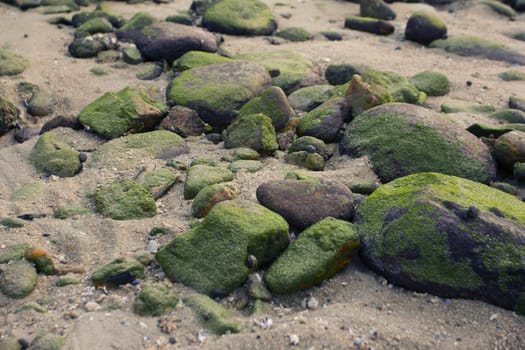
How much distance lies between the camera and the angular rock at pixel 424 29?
820 centimetres

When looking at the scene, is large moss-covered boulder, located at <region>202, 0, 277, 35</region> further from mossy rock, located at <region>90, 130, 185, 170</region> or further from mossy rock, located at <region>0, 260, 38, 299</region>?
mossy rock, located at <region>0, 260, 38, 299</region>

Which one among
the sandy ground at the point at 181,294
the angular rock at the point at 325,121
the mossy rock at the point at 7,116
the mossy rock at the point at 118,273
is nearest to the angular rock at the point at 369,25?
the sandy ground at the point at 181,294

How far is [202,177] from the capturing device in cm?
464

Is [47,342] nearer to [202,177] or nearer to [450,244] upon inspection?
[202,177]

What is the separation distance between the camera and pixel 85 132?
569 cm

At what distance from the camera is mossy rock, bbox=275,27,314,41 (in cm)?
827

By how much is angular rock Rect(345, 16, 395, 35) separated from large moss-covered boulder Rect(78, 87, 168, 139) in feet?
12.8

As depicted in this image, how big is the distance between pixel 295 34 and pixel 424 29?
1725mm

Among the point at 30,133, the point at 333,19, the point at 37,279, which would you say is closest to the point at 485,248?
the point at 37,279

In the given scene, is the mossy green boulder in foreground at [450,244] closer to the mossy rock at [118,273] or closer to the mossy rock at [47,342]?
the mossy rock at [118,273]

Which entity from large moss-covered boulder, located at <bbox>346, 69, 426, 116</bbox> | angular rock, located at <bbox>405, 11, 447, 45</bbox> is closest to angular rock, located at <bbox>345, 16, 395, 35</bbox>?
angular rock, located at <bbox>405, 11, 447, 45</bbox>

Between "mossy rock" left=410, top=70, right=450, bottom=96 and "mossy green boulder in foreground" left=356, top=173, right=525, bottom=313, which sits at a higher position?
"mossy green boulder in foreground" left=356, top=173, right=525, bottom=313

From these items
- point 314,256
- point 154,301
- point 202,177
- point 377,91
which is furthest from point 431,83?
point 154,301

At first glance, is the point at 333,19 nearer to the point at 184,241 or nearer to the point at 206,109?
the point at 206,109
